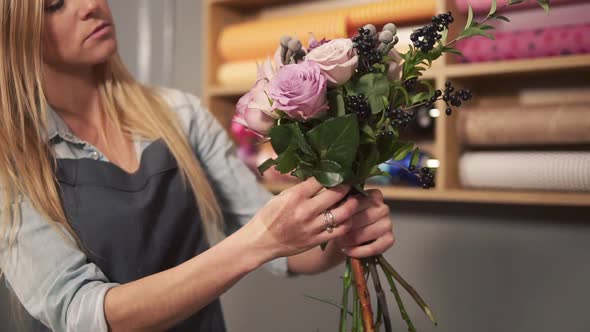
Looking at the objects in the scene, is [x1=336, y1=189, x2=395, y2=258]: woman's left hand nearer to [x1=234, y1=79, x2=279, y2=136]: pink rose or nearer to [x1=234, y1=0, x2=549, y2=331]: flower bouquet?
[x1=234, y1=0, x2=549, y2=331]: flower bouquet

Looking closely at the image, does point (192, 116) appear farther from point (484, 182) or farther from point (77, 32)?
A: point (484, 182)

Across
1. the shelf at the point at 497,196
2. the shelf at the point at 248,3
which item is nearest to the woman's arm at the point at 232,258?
the shelf at the point at 497,196

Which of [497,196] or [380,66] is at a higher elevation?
[380,66]

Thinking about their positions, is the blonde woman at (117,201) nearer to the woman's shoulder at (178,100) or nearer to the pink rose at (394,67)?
the woman's shoulder at (178,100)

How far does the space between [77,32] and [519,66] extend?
0.85 meters

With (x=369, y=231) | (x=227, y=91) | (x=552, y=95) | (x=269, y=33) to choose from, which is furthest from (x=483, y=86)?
(x=369, y=231)

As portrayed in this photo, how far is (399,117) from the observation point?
70 centimetres

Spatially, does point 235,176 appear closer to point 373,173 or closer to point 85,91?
point 85,91

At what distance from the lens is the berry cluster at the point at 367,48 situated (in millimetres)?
704

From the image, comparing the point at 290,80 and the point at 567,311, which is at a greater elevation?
the point at 290,80

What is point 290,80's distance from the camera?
68cm

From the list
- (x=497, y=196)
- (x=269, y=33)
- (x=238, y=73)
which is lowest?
(x=497, y=196)

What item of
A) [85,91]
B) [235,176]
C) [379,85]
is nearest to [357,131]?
[379,85]

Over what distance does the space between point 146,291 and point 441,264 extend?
3.03 ft
